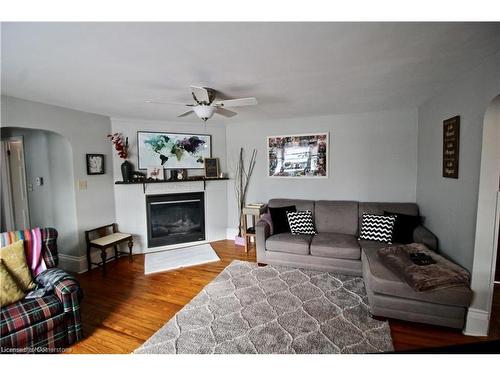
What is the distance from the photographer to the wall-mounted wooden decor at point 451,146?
2.21 m

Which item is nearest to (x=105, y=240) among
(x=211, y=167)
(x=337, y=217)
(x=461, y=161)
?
(x=211, y=167)

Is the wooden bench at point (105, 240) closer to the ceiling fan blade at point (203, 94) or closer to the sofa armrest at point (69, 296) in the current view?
the sofa armrest at point (69, 296)

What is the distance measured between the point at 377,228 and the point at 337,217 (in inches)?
23.2

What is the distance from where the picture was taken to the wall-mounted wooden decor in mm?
2205

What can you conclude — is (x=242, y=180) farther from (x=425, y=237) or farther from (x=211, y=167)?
(x=425, y=237)

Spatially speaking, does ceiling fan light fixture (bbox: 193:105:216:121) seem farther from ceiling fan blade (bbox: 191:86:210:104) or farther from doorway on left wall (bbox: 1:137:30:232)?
doorway on left wall (bbox: 1:137:30:232)

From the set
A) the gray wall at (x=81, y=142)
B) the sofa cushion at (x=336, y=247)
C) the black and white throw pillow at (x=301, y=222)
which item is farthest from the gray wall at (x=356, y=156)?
the gray wall at (x=81, y=142)

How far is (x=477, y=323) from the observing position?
6.23ft

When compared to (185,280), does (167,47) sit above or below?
above

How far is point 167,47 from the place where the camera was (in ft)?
4.95

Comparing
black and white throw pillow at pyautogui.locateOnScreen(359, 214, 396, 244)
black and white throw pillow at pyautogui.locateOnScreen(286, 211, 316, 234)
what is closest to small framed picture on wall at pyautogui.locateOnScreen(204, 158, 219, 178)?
black and white throw pillow at pyautogui.locateOnScreen(286, 211, 316, 234)
